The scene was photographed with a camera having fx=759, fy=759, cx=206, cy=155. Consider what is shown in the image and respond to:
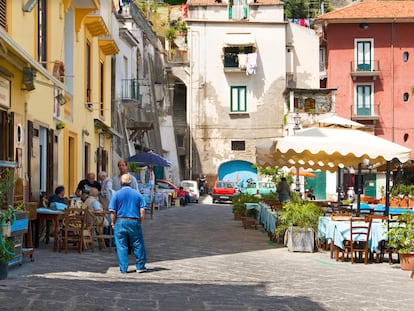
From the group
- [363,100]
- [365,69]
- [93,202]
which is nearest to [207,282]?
[93,202]

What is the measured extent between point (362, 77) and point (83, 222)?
3773 cm

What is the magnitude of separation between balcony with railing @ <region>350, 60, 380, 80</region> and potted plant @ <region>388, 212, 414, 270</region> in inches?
1450

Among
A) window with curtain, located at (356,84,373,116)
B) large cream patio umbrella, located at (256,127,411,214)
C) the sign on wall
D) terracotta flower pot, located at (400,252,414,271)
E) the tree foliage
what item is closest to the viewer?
terracotta flower pot, located at (400,252,414,271)

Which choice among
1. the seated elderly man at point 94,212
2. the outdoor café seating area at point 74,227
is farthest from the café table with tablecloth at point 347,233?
the seated elderly man at point 94,212

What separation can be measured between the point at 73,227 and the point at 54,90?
4774mm

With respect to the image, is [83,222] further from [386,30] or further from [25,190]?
[386,30]

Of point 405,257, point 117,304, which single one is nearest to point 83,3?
point 405,257

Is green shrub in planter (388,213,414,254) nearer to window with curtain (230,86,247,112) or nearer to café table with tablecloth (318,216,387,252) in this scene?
café table with tablecloth (318,216,387,252)

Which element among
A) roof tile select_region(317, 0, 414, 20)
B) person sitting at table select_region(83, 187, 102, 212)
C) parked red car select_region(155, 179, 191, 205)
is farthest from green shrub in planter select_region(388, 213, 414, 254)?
roof tile select_region(317, 0, 414, 20)

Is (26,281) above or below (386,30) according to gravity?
below

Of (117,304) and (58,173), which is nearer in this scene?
(117,304)

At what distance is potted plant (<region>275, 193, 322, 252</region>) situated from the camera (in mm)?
15141

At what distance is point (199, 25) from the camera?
51000 mm

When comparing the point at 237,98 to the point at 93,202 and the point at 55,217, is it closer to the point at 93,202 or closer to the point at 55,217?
the point at 93,202
